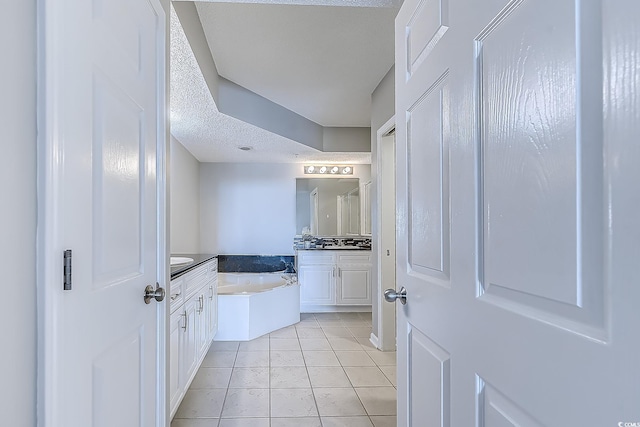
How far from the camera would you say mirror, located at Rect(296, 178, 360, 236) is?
5605 mm

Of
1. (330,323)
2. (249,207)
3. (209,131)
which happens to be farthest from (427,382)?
(249,207)

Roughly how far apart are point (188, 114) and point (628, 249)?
135 inches

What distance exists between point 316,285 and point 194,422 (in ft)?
9.66

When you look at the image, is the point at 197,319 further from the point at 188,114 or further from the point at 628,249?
the point at 628,249

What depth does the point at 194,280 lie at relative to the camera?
2.61m

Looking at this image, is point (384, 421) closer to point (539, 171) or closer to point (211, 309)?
point (211, 309)

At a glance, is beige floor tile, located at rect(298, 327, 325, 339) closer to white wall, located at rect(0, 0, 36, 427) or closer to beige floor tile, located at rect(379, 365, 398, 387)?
beige floor tile, located at rect(379, 365, 398, 387)

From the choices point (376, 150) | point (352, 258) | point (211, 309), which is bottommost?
point (211, 309)

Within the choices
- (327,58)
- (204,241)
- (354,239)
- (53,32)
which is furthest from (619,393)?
(204,241)

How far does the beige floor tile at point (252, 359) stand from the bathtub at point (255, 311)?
426 millimetres

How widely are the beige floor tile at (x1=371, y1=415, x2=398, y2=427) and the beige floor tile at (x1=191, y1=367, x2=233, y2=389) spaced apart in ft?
3.59

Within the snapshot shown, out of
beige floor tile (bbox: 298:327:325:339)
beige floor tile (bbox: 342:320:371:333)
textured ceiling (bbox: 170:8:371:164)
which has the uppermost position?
textured ceiling (bbox: 170:8:371:164)

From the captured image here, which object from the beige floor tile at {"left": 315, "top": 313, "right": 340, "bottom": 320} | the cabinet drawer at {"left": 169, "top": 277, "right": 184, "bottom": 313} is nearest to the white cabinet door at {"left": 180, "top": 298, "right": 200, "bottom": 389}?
the cabinet drawer at {"left": 169, "top": 277, "right": 184, "bottom": 313}

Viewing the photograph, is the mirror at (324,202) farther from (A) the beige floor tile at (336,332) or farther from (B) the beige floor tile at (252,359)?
(B) the beige floor tile at (252,359)
